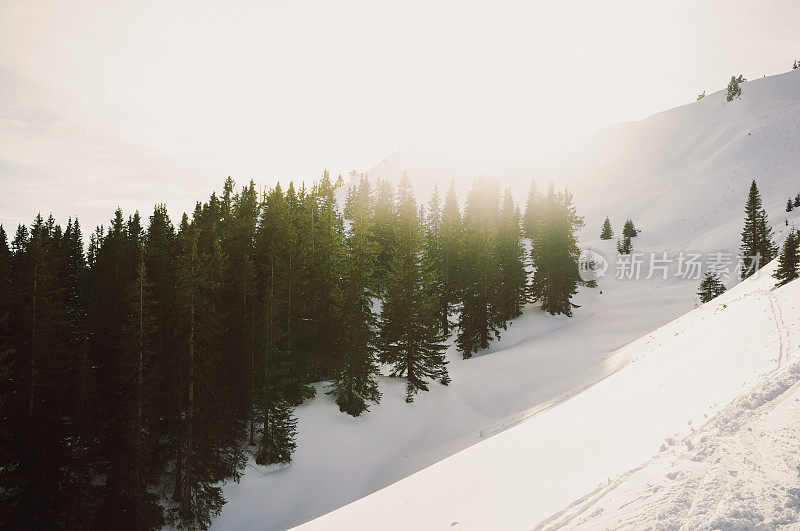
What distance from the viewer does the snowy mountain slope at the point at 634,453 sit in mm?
6011

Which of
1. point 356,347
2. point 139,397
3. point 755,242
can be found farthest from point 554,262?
point 139,397

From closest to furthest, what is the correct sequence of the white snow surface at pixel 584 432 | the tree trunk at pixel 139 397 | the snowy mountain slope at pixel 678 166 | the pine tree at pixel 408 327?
the white snow surface at pixel 584 432, the tree trunk at pixel 139 397, the pine tree at pixel 408 327, the snowy mountain slope at pixel 678 166

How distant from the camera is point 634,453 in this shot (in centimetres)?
794

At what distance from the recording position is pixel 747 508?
5.18 meters

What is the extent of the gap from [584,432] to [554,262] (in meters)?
45.8

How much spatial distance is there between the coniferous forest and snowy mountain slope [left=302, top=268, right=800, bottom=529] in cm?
1218

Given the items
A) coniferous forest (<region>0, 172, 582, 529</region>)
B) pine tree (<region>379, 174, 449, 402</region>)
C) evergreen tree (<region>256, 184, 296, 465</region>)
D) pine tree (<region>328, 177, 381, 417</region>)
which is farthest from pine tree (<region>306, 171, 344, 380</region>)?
pine tree (<region>379, 174, 449, 402</region>)

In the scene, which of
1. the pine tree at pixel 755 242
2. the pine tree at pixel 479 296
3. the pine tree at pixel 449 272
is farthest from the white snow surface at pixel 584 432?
the pine tree at pixel 449 272

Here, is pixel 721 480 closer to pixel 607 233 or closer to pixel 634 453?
pixel 634 453

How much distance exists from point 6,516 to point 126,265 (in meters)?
18.8

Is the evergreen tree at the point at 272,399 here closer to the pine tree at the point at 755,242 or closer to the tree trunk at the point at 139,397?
the tree trunk at the point at 139,397

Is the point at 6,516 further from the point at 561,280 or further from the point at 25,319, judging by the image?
the point at 561,280

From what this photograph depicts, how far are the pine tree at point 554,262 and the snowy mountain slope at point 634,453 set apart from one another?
38.7 meters

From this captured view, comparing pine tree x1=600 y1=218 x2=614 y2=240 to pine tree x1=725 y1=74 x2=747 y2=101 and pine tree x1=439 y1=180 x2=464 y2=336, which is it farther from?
pine tree x1=725 y1=74 x2=747 y2=101
